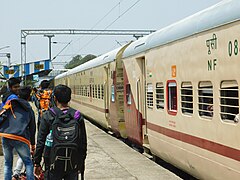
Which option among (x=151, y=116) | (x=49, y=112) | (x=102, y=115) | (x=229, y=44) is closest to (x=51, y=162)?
(x=49, y=112)

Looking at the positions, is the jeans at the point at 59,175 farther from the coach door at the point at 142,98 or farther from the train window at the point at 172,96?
the coach door at the point at 142,98

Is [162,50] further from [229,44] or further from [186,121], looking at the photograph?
[229,44]

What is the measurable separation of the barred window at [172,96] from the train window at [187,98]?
42 cm

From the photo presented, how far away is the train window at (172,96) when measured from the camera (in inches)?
318

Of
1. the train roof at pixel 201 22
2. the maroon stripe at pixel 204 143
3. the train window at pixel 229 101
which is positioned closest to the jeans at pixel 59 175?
the maroon stripe at pixel 204 143

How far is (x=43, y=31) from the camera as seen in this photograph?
137 ft

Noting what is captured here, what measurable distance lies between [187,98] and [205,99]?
786 millimetres

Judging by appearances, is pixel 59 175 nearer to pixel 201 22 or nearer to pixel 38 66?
pixel 201 22

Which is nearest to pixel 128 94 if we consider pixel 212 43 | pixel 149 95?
pixel 149 95

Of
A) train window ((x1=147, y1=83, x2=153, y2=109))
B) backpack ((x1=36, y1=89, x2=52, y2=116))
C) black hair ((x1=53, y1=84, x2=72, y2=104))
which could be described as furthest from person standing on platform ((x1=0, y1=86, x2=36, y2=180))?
backpack ((x1=36, y1=89, x2=52, y2=116))

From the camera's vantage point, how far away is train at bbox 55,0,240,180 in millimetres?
5789

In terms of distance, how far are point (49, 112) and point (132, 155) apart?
620 centimetres

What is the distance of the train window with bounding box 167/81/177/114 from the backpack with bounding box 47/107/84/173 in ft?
9.72

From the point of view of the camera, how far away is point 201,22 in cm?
682
